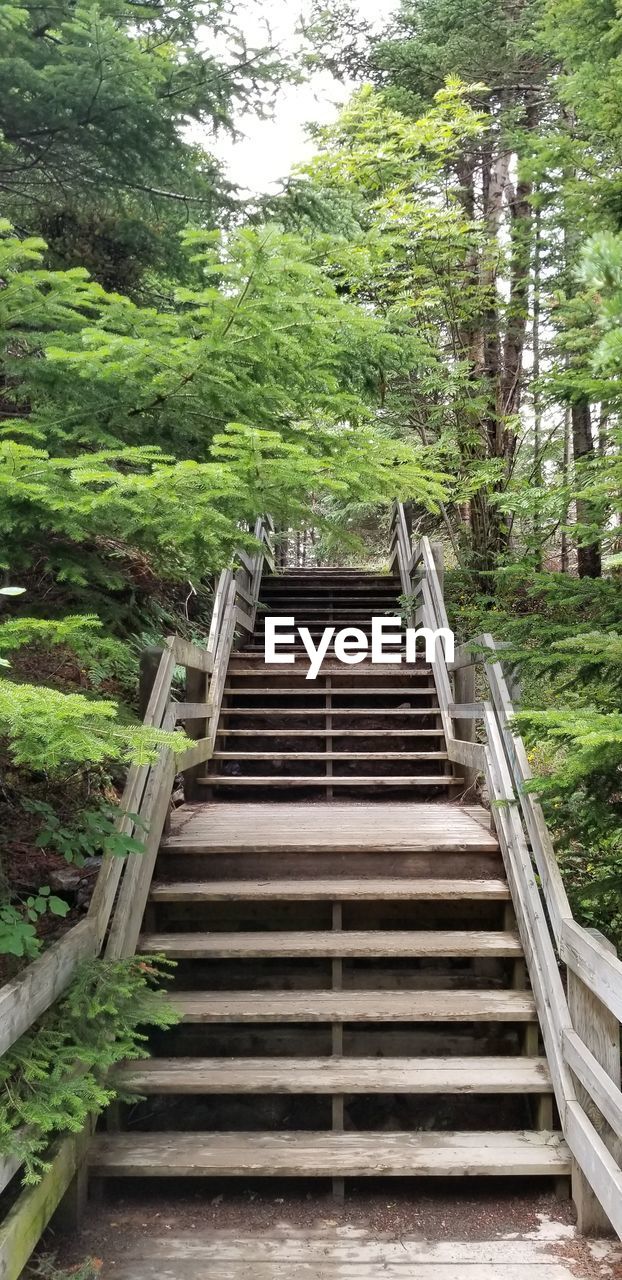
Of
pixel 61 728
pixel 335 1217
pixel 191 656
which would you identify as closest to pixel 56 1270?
pixel 335 1217

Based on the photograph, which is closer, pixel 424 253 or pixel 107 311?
pixel 107 311

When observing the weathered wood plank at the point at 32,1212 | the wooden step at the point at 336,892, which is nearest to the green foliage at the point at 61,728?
the weathered wood plank at the point at 32,1212

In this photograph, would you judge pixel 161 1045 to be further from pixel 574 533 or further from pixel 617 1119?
pixel 574 533

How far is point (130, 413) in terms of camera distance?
2709mm

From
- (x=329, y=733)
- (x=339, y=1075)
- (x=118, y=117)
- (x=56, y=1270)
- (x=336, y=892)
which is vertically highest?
(x=118, y=117)

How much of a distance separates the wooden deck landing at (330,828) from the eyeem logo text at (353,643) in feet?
6.01

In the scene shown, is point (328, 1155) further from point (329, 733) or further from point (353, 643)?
point (353, 643)

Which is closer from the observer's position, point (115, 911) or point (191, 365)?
point (191, 365)

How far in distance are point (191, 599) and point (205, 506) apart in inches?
222

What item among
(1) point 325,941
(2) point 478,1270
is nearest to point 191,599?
(1) point 325,941

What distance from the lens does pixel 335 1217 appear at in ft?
8.59

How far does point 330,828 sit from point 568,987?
1760 mm

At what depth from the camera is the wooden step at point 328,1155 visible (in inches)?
104

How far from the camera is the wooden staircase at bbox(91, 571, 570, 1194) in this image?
2.76 m
